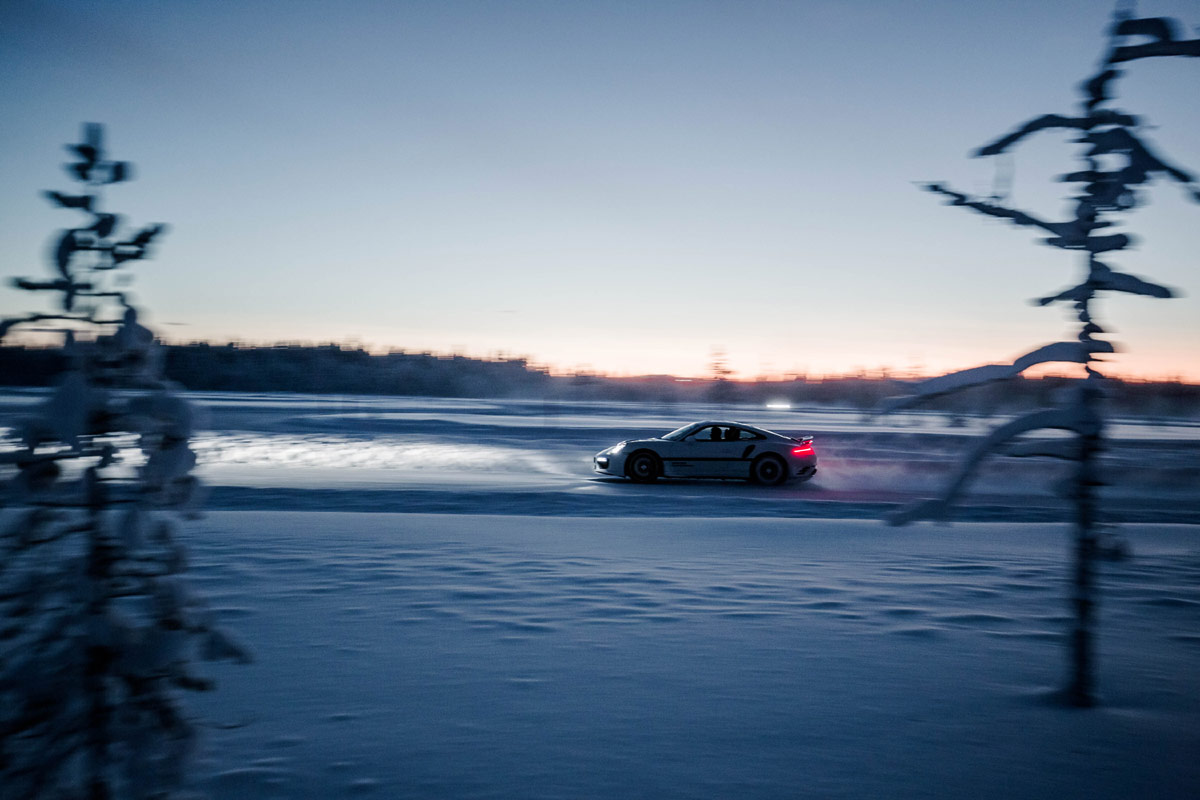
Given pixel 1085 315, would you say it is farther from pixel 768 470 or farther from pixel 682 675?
pixel 768 470

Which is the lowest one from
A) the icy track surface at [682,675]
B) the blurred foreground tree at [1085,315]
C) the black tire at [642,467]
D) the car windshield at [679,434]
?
the icy track surface at [682,675]

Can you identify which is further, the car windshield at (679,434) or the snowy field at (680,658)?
the car windshield at (679,434)

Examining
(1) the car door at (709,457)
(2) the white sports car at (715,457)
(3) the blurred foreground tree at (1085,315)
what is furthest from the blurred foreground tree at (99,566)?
(1) the car door at (709,457)

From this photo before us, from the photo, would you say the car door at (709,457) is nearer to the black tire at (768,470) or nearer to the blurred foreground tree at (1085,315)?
the black tire at (768,470)

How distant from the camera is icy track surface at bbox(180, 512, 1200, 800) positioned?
336cm

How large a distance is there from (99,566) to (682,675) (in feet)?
10.4

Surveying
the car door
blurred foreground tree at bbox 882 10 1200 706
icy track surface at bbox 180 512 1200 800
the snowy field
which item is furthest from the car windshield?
blurred foreground tree at bbox 882 10 1200 706

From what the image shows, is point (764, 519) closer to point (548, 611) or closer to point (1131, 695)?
point (548, 611)

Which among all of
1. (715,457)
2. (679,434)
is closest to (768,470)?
(715,457)

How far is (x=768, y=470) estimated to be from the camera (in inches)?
651

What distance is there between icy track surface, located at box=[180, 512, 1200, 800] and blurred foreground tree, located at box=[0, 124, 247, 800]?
28cm

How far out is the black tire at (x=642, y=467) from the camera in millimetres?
16250

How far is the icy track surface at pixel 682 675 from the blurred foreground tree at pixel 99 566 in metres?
0.28

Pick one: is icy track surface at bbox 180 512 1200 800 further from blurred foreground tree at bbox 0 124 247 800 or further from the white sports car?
the white sports car
